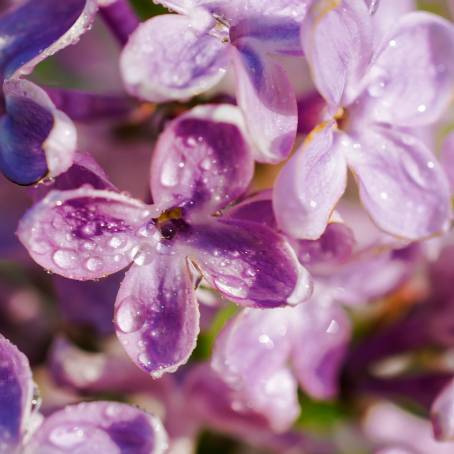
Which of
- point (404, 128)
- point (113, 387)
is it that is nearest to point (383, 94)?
point (404, 128)

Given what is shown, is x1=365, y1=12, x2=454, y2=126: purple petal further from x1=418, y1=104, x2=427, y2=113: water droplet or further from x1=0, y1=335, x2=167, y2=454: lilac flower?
x1=0, y1=335, x2=167, y2=454: lilac flower

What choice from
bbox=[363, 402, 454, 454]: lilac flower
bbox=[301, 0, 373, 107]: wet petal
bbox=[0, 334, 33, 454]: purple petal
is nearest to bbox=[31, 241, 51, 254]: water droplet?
bbox=[0, 334, 33, 454]: purple petal

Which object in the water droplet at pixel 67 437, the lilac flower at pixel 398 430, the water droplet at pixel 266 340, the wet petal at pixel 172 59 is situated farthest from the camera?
the lilac flower at pixel 398 430

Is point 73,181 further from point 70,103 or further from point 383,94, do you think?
point 383,94

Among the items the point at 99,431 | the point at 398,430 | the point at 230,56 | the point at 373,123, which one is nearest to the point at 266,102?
the point at 230,56

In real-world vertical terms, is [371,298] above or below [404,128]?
below

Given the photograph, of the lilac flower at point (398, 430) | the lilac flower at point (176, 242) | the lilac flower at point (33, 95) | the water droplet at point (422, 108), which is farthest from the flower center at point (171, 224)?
the lilac flower at point (398, 430)

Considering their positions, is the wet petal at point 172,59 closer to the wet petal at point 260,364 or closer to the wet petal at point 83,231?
the wet petal at point 83,231

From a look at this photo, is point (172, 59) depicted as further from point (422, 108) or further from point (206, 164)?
point (422, 108)

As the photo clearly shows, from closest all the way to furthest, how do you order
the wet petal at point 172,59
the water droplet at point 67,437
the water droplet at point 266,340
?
the wet petal at point 172,59, the water droplet at point 67,437, the water droplet at point 266,340
